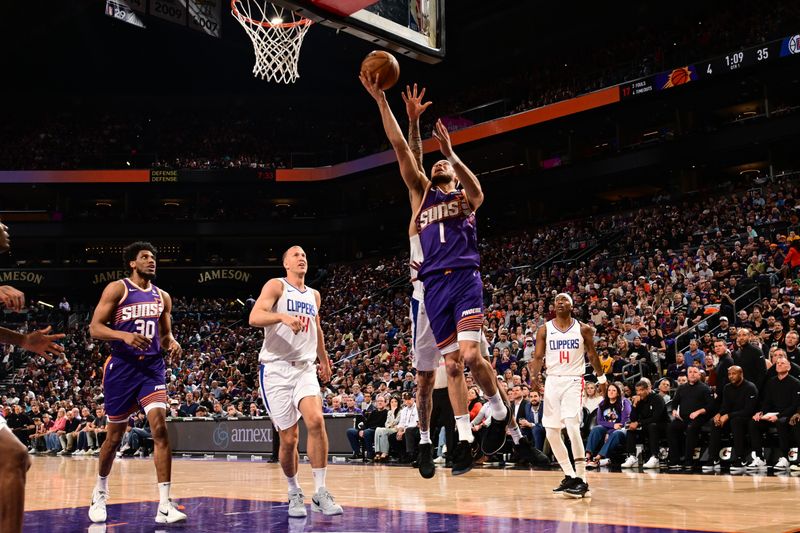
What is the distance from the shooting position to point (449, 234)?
5715mm

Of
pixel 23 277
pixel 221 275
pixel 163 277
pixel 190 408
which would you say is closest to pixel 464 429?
pixel 190 408

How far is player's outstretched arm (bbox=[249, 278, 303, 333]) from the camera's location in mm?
5914

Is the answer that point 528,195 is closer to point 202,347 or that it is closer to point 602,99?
point 602,99

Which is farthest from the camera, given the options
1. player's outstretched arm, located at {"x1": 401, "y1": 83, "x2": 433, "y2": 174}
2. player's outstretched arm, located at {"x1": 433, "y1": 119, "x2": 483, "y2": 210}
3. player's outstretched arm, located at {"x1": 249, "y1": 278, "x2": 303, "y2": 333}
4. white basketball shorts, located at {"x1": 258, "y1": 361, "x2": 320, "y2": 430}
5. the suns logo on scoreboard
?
the suns logo on scoreboard

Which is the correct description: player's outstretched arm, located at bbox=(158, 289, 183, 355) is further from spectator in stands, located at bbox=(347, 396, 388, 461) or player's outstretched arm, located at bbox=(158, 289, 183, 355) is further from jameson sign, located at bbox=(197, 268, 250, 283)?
jameson sign, located at bbox=(197, 268, 250, 283)

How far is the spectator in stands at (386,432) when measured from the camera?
47.5 ft

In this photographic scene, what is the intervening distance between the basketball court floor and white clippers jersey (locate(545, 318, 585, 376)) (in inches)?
49.4

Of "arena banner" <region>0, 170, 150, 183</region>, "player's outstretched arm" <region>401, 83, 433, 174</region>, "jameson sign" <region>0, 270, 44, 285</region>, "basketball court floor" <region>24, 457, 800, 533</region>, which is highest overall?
"arena banner" <region>0, 170, 150, 183</region>

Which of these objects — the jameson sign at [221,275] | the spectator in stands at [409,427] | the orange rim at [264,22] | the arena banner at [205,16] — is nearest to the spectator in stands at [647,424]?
the spectator in stands at [409,427]

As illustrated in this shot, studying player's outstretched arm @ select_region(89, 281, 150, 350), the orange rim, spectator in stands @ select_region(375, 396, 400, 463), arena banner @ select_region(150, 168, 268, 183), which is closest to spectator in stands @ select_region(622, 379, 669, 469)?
spectator in stands @ select_region(375, 396, 400, 463)

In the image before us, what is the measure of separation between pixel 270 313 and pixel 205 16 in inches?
791

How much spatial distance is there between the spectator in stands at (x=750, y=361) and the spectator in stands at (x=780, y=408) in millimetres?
256

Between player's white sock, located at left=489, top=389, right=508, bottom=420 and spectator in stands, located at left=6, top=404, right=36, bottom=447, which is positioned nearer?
player's white sock, located at left=489, top=389, right=508, bottom=420

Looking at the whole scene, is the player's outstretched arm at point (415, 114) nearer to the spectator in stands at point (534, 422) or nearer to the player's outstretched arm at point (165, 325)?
the player's outstretched arm at point (165, 325)
